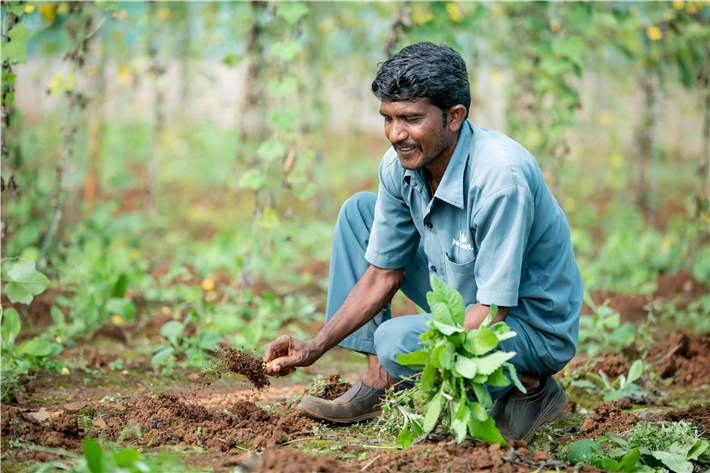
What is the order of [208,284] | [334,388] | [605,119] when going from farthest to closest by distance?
[605,119], [208,284], [334,388]

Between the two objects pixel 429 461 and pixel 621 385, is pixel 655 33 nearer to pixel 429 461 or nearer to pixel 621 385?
pixel 621 385

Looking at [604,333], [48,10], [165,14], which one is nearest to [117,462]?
[604,333]

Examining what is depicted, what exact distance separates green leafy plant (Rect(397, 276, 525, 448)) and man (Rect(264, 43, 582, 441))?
0.57 ft

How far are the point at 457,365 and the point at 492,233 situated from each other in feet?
1.50

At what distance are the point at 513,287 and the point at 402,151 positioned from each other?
60 cm

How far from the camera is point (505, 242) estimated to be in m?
Answer: 1.97

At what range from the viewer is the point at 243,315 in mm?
3740

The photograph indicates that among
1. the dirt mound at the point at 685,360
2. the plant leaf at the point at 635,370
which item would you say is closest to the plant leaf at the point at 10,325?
the plant leaf at the point at 635,370

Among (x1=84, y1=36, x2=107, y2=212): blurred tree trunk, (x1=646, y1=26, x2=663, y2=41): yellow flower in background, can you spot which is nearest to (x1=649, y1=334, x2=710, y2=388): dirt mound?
(x1=646, y1=26, x2=663, y2=41): yellow flower in background

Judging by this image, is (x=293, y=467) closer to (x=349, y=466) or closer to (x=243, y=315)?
(x=349, y=466)

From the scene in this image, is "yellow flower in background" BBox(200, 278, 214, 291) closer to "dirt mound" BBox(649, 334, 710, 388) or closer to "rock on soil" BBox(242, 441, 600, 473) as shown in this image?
"rock on soil" BBox(242, 441, 600, 473)

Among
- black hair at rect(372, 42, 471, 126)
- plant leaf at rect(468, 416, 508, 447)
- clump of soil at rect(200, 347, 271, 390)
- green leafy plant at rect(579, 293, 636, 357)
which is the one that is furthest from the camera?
green leafy plant at rect(579, 293, 636, 357)

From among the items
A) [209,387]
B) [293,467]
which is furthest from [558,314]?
[209,387]

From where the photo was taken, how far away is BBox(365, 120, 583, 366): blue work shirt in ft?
6.46
